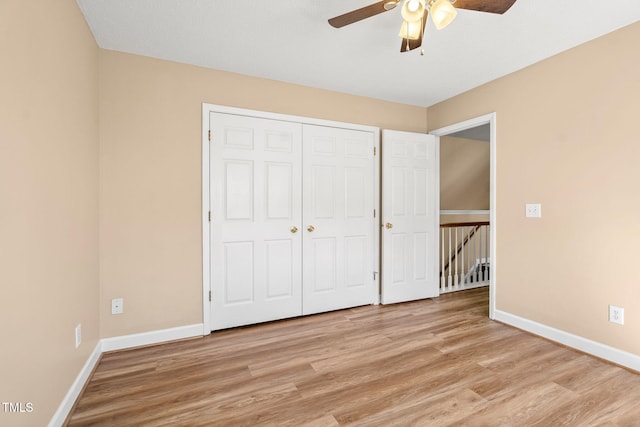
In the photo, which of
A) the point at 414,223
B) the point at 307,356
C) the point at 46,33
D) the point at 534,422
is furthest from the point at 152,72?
the point at 534,422

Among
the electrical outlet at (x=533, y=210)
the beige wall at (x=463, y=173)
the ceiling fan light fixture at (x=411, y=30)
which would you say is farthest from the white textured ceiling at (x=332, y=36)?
A: the beige wall at (x=463, y=173)

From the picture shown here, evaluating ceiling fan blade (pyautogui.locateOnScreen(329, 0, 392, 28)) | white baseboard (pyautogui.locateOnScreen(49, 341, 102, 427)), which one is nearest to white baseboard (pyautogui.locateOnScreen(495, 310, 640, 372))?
ceiling fan blade (pyautogui.locateOnScreen(329, 0, 392, 28))

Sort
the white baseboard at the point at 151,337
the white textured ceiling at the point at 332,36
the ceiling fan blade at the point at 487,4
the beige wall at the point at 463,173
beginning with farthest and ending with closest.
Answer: the beige wall at the point at 463,173, the white baseboard at the point at 151,337, the white textured ceiling at the point at 332,36, the ceiling fan blade at the point at 487,4

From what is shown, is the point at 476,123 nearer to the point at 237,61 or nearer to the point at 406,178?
the point at 406,178

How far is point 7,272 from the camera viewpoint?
111 centimetres

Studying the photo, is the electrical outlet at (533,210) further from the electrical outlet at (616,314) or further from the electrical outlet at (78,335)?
the electrical outlet at (78,335)

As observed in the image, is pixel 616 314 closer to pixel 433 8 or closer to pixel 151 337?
pixel 433 8

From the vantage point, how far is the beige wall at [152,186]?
7.78ft

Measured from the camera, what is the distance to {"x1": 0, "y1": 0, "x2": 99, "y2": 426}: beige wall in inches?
44.2

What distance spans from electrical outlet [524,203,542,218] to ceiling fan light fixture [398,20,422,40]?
1866 millimetres

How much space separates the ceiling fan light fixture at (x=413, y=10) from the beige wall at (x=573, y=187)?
5.60 feet

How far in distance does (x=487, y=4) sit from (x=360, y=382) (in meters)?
2.28

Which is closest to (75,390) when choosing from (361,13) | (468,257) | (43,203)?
(43,203)

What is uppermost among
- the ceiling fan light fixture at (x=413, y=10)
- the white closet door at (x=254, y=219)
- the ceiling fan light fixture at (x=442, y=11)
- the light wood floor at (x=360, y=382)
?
the ceiling fan light fixture at (x=413, y=10)
